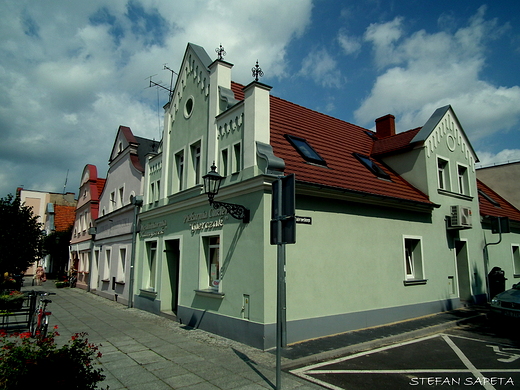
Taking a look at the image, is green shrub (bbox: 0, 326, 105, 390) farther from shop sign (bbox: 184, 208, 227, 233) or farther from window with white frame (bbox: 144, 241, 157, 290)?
window with white frame (bbox: 144, 241, 157, 290)

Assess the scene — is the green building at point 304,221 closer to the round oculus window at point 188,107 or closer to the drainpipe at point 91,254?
the round oculus window at point 188,107

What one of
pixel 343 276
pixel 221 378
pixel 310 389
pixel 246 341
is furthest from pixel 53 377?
pixel 343 276

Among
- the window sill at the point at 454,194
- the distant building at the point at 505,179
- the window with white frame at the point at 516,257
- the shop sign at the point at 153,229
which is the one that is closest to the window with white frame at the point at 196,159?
the shop sign at the point at 153,229

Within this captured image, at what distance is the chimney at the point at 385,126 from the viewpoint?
1778 cm

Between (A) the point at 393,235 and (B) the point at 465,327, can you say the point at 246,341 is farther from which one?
(B) the point at 465,327

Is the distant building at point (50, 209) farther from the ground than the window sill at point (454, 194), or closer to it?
farther from the ground

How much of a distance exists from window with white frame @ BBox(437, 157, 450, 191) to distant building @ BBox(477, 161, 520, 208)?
33.0 ft

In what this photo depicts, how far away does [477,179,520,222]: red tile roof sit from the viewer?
17.0 m

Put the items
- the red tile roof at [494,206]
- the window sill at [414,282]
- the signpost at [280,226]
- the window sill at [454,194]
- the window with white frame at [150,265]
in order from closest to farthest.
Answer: the signpost at [280,226], the window sill at [414,282], the window sill at [454,194], the window with white frame at [150,265], the red tile roof at [494,206]

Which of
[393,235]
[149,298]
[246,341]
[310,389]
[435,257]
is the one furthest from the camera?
[149,298]

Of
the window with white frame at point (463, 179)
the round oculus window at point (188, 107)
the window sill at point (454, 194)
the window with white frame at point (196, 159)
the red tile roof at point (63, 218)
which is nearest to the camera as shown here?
the window with white frame at point (196, 159)

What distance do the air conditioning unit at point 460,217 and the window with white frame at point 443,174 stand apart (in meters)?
1.13

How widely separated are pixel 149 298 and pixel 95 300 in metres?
5.82

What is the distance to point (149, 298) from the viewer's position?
13883mm
